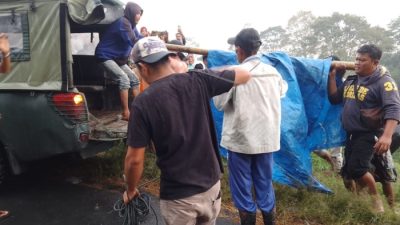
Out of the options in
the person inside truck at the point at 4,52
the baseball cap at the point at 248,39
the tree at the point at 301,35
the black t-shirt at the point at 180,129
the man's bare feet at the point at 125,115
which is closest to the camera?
the black t-shirt at the point at 180,129

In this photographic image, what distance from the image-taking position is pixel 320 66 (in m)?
4.10

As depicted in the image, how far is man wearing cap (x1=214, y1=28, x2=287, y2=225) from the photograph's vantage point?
9.89ft

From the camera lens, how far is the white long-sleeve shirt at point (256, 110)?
119 inches

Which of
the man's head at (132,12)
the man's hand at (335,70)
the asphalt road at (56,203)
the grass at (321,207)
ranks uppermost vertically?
the man's head at (132,12)

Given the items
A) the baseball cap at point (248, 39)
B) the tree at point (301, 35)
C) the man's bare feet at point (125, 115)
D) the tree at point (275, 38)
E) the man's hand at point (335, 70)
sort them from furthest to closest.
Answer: the tree at point (275, 38)
the tree at point (301, 35)
the man's bare feet at point (125, 115)
the man's hand at point (335, 70)
the baseball cap at point (248, 39)

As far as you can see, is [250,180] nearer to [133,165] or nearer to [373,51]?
[133,165]

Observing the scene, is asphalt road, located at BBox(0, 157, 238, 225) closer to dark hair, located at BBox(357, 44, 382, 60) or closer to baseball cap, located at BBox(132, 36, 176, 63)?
baseball cap, located at BBox(132, 36, 176, 63)

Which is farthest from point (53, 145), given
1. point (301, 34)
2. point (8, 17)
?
point (301, 34)

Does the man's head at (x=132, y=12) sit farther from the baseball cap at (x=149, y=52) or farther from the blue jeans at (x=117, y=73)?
the baseball cap at (x=149, y=52)

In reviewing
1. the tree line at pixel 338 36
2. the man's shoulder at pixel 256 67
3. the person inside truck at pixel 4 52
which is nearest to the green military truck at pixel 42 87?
the person inside truck at pixel 4 52

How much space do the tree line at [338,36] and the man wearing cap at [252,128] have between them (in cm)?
2787

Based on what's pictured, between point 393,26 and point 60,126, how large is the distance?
34907mm

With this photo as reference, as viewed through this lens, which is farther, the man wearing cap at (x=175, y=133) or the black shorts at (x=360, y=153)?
the black shorts at (x=360, y=153)

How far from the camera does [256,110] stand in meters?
3.04
